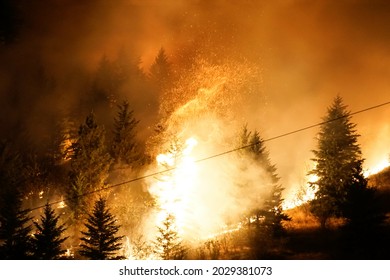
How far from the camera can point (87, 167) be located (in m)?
36.0

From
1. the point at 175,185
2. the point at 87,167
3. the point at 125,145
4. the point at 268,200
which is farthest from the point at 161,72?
the point at 268,200

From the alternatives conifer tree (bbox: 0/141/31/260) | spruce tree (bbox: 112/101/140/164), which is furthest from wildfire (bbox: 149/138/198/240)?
spruce tree (bbox: 112/101/140/164)

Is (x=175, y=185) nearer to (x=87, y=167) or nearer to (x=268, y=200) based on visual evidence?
(x=268, y=200)

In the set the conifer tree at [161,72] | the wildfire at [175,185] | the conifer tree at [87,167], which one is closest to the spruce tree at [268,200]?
the wildfire at [175,185]

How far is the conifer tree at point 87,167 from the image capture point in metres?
32.7

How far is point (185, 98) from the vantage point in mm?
49094

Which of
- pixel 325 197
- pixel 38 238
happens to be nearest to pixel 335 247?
pixel 325 197

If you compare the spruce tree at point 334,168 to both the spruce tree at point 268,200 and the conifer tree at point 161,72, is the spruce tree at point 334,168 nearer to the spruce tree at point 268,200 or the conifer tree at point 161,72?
the spruce tree at point 268,200

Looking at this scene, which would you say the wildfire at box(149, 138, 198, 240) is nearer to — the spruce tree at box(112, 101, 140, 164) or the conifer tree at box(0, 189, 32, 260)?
the conifer tree at box(0, 189, 32, 260)

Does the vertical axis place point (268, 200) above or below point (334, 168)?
below

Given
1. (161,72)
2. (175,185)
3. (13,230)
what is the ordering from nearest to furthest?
(13,230), (175,185), (161,72)

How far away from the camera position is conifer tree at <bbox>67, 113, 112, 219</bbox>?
32688 millimetres

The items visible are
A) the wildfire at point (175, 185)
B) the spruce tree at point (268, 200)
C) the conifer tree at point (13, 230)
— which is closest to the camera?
the conifer tree at point (13, 230)
